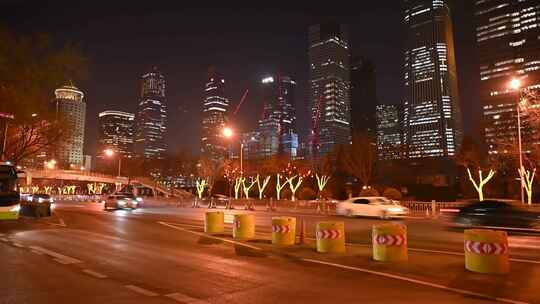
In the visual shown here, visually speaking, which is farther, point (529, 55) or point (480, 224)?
point (529, 55)

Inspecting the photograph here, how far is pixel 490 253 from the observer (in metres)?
10.3

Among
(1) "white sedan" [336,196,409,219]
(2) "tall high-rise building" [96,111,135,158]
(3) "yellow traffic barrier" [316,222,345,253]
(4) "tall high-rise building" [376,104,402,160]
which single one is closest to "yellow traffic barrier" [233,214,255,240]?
(3) "yellow traffic barrier" [316,222,345,253]

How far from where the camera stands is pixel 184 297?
25.9 ft

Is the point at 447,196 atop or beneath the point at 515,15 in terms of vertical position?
beneath

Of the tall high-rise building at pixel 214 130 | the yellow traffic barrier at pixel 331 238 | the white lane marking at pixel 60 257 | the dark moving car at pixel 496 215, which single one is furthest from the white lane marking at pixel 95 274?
the tall high-rise building at pixel 214 130

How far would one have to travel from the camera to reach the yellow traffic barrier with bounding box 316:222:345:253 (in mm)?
13344

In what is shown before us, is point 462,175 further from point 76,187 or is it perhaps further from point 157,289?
point 76,187

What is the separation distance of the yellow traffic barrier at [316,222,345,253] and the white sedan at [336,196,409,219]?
649 inches

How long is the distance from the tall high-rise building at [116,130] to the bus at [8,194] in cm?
16609

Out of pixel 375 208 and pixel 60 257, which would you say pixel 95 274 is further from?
pixel 375 208

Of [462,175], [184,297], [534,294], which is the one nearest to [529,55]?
[462,175]

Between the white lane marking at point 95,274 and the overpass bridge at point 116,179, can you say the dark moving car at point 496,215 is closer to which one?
the white lane marking at point 95,274

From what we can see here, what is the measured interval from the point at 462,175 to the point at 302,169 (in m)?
23.0

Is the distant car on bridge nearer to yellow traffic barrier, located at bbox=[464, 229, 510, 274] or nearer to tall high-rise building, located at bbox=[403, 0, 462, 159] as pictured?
yellow traffic barrier, located at bbox=[464, 229, 510, 274]
